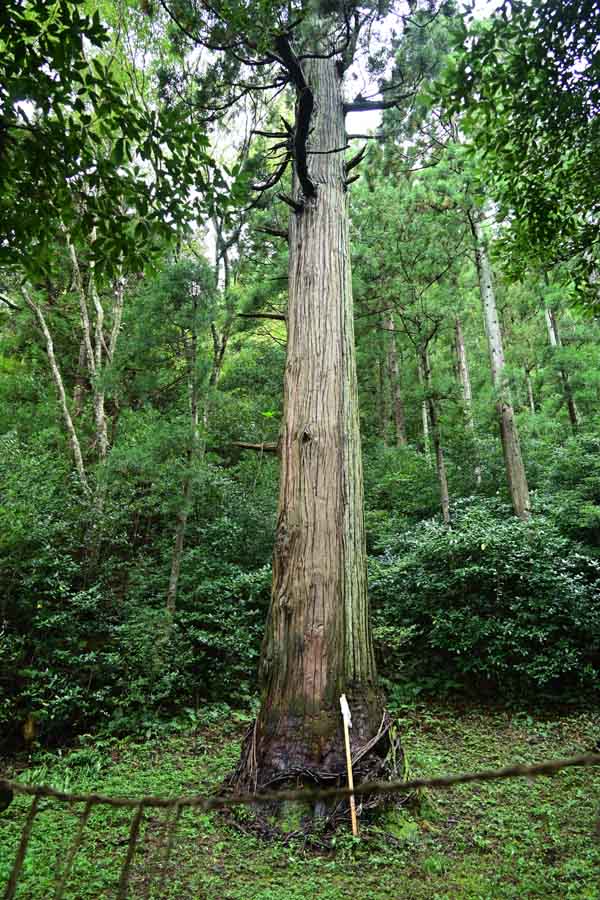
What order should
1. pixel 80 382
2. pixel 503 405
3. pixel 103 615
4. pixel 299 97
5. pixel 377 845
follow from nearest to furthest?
pixel 377 845 → pixel 299 97 → pixel 103 615 → pixel 503 405 → pixel 80 382

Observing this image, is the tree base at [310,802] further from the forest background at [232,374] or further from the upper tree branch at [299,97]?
the upper tree branch at [299,97]

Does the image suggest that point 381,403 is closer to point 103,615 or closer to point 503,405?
point 503,405

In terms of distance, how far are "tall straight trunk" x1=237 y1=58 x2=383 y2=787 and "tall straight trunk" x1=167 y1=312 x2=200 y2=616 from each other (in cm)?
280

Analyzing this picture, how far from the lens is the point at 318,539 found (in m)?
3.51

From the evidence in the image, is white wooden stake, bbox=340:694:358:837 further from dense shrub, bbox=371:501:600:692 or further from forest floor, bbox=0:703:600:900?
dense shrub, bbox=371:501:600:692

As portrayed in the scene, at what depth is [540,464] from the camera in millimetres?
10781

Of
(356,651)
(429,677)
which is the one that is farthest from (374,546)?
(356,651)

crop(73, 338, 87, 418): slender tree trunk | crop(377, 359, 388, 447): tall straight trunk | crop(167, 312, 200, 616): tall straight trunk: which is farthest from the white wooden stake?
crop(377, 359, 388, 447): tall straight trunk

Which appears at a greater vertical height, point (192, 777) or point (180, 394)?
point (180, 394)

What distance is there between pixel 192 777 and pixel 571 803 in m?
2.64

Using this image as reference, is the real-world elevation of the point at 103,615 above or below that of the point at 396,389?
below

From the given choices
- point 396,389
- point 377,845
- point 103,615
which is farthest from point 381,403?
point 377,845

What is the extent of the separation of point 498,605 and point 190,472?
3.75 metres

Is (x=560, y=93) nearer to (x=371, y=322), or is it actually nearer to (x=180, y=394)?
(x=180, y=394)
